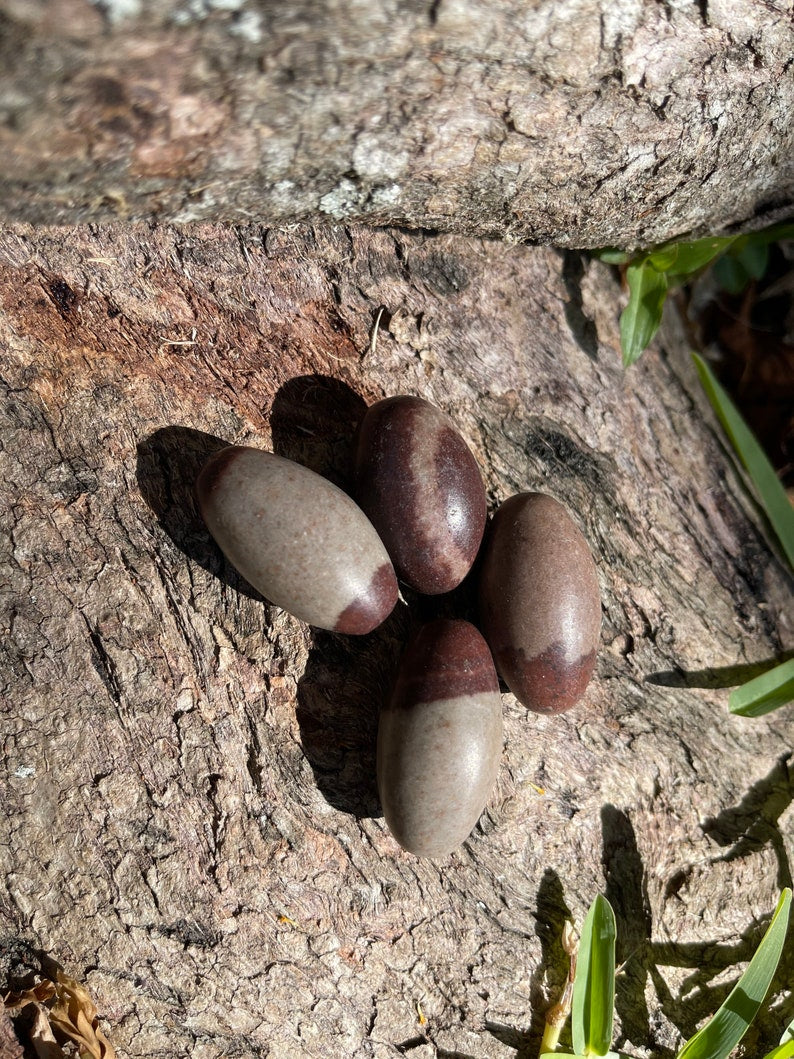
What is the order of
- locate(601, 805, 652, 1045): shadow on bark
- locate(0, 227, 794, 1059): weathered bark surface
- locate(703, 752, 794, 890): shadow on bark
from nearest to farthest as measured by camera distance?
1. locate(0, 227, 794, 1059): weathered bark surface
2. locate(601, 805, 652, 1045): shadow on bark
3. locate(703, 752, 794, 890): shadow on bark

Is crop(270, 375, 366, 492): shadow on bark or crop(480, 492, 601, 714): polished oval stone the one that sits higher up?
crop(270, 375, 366, 492): shadow on bark

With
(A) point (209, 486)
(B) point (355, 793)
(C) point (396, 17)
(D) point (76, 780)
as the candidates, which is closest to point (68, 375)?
(A) point (209, 486)

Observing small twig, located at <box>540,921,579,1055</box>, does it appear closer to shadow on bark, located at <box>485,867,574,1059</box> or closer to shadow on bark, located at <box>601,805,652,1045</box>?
shadow on bark, located at <box>485,867,574,1059</box>

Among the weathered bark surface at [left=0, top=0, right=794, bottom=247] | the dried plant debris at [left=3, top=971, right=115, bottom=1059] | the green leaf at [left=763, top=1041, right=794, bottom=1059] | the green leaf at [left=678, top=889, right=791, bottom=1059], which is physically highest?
the weathered bark surface at [left=0, top=0, right=794, bottom=247]

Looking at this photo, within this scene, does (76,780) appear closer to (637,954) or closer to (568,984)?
(568,984)

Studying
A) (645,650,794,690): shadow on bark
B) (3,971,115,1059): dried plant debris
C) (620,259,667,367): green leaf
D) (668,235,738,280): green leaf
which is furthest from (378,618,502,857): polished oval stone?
(668,235,738,280): green leaf

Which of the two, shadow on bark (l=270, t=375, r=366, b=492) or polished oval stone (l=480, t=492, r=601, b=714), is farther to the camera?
shadow on bark (l=270, t=375, r=366, b=492)
